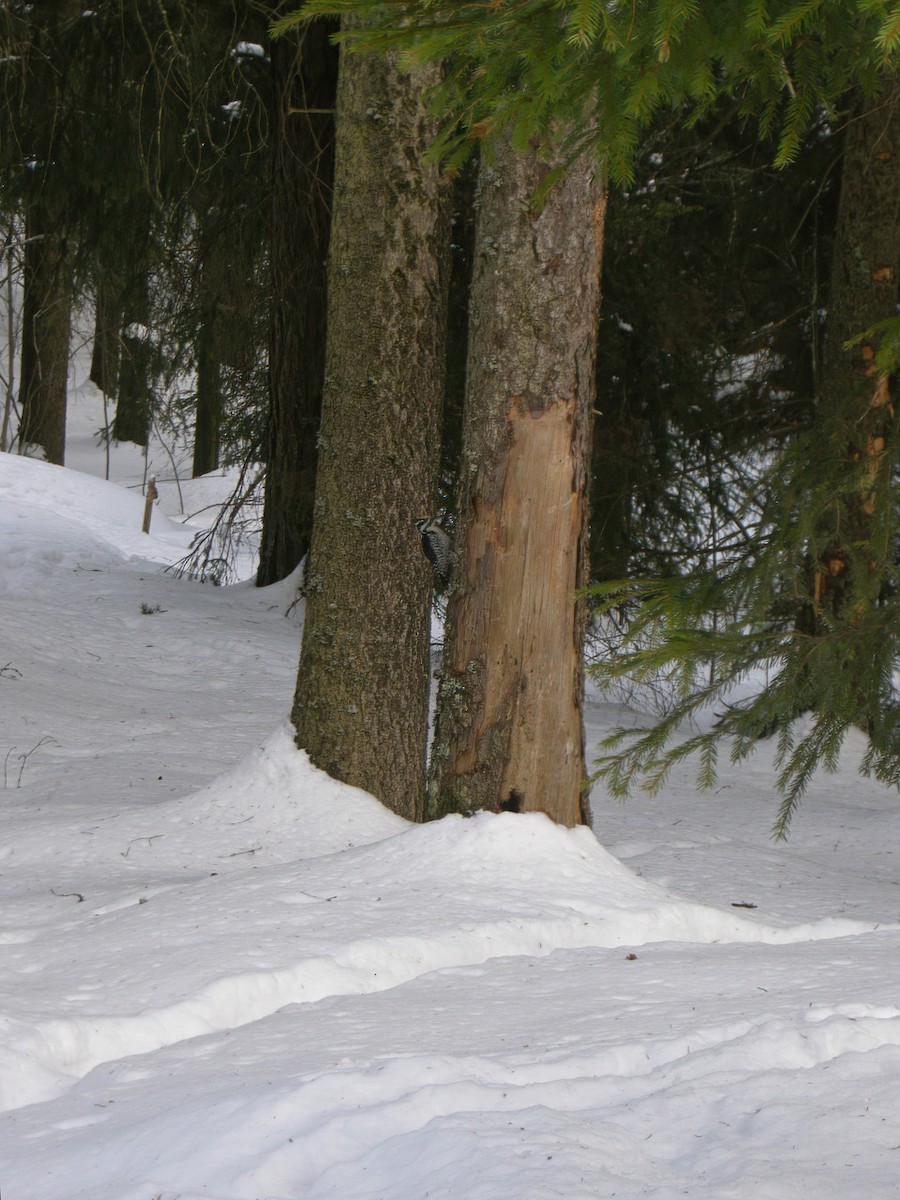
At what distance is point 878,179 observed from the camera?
6406mm

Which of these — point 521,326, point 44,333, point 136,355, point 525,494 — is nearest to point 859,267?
point 521,326

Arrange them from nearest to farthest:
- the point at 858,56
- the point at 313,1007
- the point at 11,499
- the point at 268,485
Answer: the point at 858,56
the point at 313,1007
the point at 268,485
the point at 11,499

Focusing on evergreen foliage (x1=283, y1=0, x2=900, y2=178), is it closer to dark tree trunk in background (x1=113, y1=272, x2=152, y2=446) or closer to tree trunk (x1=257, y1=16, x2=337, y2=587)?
tree trunk (x1=257, y1=16, x2=337, y2=587)

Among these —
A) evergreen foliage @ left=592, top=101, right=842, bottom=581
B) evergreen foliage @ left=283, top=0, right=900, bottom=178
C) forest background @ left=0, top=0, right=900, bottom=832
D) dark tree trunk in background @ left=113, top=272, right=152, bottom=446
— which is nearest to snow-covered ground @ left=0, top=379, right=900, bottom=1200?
forest background @ left=0, top=0, right=900, bottom=832

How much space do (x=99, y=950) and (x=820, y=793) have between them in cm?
465

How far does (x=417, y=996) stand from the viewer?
2941 millimetres

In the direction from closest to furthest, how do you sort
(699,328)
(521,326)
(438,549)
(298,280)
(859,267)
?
(521,326) < (438,549) < (859,267) < (699,328) < (298,280)

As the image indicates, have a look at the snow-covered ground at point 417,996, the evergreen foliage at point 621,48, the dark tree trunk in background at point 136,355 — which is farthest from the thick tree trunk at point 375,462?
the dark tree trunk in background at point 136,355

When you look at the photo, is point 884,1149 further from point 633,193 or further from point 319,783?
point 633,193

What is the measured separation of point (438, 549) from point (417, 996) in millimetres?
1684

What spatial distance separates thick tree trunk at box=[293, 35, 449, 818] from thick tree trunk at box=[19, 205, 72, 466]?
4.87 m

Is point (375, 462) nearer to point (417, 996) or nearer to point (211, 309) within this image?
point (417, 996)

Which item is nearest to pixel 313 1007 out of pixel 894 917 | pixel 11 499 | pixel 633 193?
pixel 894 917

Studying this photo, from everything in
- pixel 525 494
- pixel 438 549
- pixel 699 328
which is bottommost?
pixel 438 549
